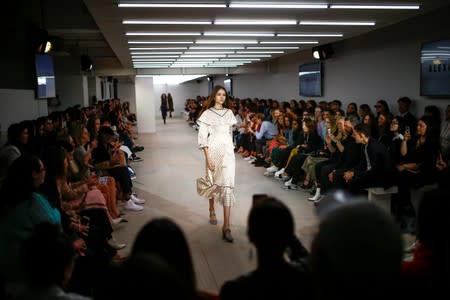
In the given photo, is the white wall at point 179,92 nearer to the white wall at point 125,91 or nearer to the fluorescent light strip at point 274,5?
the white wall at point 125,91

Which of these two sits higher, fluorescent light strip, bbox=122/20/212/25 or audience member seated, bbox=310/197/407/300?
fluorescent light strip, bbox=122/20/212/25

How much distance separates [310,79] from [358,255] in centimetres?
1176

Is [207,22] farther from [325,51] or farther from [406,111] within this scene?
[325,51]

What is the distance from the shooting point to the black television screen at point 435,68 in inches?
277

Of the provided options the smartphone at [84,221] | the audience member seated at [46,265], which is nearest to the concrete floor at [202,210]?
the smartphone at [84,221]

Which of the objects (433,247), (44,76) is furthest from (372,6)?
(44,76)

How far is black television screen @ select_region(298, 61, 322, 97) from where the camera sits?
39.5 feet

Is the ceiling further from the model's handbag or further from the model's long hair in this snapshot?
the model's handbag

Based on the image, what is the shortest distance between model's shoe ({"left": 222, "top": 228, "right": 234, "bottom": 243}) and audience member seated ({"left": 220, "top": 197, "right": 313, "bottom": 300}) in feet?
10.6

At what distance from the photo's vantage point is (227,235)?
497 cm

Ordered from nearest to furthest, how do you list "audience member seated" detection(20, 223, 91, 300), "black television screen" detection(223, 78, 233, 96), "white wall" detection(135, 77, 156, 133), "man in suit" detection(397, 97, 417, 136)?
"audience member seated" detection(20, 223, 91, 300) < "man in suit" detection(397, 97, 417, 136) < "white wall" detection(135, 77, 156, 133) < "black television screen" detection(223, 78, 233, 96)

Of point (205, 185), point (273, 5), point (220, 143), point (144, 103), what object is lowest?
point (205, 185)

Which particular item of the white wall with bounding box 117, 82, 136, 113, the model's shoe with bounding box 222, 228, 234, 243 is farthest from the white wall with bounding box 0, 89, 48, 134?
the white wall with bounding box 117, 82, 136, 113

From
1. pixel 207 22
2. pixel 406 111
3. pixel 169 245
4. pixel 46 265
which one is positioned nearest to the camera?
pixel 169 245
